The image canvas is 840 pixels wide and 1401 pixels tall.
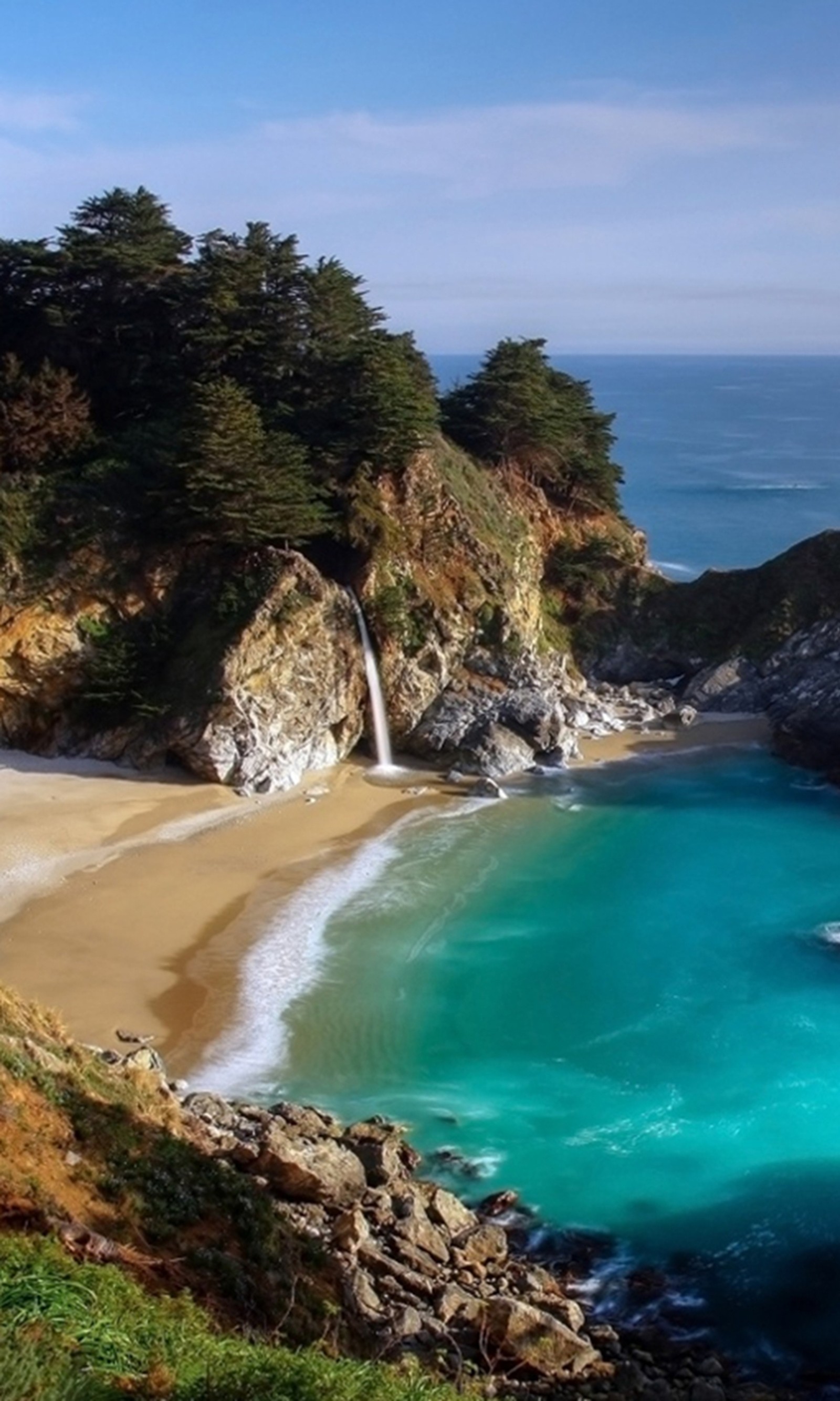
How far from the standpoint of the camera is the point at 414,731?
3619cm

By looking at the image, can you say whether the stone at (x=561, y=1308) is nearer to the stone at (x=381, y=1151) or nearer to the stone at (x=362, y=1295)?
the stone at (x=362, y=1295)

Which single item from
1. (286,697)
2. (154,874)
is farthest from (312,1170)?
(286,697)

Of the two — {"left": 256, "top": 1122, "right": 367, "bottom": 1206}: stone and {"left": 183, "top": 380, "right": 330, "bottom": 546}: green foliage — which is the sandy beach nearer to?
{"left": 256, "top": 1122, "right": 367, "bottom": 1206}: stone

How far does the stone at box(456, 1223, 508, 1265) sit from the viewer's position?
52.2 feet

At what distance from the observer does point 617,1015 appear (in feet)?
75.9

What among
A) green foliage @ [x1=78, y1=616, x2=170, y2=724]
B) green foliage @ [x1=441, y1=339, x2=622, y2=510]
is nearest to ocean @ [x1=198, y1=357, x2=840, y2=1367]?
green foliage @ [x1=78, y1=616, x2=170, y2=724]

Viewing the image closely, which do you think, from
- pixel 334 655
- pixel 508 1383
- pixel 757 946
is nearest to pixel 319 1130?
pixel 508 1383

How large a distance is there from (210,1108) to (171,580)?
19.4 meters

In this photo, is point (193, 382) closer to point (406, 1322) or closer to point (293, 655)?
point (293, 655)

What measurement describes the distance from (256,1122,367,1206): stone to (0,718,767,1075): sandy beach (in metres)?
4.32

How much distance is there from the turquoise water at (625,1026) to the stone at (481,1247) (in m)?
1.72

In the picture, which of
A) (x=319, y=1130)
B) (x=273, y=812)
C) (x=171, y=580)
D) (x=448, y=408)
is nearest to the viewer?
(x=319, y=1130)

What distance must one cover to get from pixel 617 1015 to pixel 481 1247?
25.0 feet

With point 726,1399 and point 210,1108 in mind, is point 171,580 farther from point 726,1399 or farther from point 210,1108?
point 726,1399
